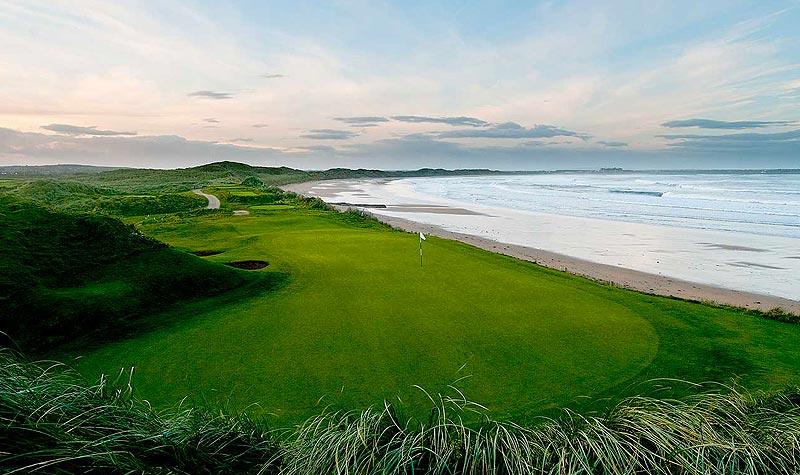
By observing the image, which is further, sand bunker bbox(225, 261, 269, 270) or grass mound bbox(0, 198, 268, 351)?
Result: sand bunker bbox(225, 261, 269, 270)

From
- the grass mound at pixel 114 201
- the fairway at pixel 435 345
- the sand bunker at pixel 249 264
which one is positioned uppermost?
the fairway at pixel 435 345

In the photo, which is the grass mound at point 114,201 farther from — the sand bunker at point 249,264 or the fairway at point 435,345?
the fairway at point 435,345

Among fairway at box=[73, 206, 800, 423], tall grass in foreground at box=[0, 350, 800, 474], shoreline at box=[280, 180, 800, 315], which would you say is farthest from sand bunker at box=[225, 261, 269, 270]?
shoreline at box=[280, 180, 800, 315]

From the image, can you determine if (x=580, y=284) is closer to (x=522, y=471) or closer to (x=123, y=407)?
(x=522, y=471)

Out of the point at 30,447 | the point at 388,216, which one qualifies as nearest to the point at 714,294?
the point at 30,447

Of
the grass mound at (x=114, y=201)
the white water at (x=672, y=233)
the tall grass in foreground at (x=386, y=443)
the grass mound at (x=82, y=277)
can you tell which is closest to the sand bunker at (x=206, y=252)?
the grass mound at (x=82, y=277)

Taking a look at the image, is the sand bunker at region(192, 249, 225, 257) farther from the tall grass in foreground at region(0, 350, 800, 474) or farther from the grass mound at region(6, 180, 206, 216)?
the grass mound at region(6, 180, 206, 216)
